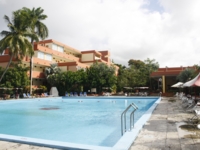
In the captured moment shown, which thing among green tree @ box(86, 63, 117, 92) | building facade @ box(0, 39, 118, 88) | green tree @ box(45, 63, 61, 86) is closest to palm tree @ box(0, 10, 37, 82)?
building facade @ box(0, 39, 118, 88)

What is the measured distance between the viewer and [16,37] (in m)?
24.0

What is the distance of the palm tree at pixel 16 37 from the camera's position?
23734mm

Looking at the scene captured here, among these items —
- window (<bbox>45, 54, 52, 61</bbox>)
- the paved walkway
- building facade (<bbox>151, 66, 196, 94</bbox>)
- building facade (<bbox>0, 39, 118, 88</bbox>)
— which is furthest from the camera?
window (<bbox>45, 54, 52, 61</bbox>)

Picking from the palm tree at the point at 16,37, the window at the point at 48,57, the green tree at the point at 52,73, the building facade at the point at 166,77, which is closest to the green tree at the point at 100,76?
the green tree at the point at 52,73

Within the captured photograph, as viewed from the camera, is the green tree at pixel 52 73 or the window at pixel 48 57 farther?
the window at pixel 48 57

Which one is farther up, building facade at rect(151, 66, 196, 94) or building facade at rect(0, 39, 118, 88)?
building facade at rect(0, 39, 118, 88)

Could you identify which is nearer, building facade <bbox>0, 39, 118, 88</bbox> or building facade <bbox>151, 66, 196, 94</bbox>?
building facade <bbox>0, 39, 118, 88</bbox>

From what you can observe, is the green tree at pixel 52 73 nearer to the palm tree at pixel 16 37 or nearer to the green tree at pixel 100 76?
the green tree at pixel 100 76

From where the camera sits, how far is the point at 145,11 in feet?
36.0

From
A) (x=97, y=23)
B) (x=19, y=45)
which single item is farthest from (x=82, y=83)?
(x=97, y=23)

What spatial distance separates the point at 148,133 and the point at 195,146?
4.92 ft

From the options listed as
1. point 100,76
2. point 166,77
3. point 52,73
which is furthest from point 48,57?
point 166,77

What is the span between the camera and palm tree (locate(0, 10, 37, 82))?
77.9 ft

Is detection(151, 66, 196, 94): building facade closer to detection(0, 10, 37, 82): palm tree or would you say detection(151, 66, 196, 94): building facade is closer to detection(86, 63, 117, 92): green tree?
detection(86, 63, 117, 92): green tree
